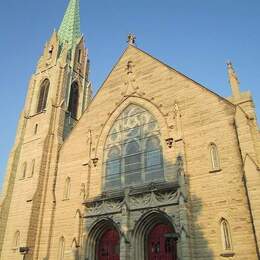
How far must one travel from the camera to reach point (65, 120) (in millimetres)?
24812

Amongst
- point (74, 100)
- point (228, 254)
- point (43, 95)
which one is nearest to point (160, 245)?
point (228, 254)

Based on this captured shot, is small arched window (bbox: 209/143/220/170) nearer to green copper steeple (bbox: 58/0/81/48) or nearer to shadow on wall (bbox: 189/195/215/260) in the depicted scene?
shadow on wall (bbox: 189/195/215/260)

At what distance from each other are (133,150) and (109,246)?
18.0 ft

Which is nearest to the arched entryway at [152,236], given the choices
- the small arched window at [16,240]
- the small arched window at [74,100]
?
the small arched window at [16,240]

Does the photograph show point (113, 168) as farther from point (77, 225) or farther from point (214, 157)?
point (214, 157)

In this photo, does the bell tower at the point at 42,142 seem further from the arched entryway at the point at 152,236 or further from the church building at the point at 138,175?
the arched entryway at the point at 152,236

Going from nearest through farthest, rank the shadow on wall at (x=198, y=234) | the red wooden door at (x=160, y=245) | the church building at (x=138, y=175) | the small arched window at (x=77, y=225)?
the shadow on wall at (x=198, y=234) < the church building at (x=138, y=175) < the red wooden door at (x=160, y=245) < the small arched window at (x=77, y=225)

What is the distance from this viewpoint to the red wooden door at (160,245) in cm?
1461

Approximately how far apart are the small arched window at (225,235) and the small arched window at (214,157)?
2.55 metres

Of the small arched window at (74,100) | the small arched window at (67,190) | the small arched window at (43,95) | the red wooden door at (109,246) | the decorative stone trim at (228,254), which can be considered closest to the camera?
the decorative stone trim at (228,254)

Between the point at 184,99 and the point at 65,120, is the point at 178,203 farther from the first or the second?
the point at 65,120

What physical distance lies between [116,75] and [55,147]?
6697 millimetres

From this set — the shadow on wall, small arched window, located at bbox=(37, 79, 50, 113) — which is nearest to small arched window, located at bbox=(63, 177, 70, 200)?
small arched window, located at bbox=(37, 79, 50, 113)

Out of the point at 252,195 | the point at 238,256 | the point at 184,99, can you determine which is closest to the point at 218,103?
the point at 184,99
